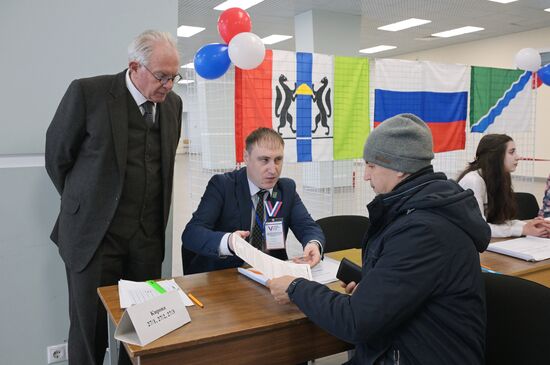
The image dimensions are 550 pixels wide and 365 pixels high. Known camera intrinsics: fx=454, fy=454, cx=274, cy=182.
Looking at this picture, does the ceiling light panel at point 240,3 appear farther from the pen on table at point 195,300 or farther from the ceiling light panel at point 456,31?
the pen on table at point 195,300

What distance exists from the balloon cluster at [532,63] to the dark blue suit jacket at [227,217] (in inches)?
137

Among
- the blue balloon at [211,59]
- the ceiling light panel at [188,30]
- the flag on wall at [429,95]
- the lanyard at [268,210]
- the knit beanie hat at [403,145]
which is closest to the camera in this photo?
the knit beanie hat at [403,145]

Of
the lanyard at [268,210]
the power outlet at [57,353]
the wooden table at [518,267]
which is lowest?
the power outlet at [57,353]

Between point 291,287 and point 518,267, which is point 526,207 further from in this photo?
Result: point 291,287

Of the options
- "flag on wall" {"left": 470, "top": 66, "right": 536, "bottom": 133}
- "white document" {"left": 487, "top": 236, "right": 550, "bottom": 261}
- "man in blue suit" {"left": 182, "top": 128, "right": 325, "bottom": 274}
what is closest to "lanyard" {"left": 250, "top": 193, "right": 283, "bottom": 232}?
"man in blue suit" {"left": 182, "top": 128, "right": 325, "bottom": 274}

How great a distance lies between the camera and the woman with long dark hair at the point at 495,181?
2.62m

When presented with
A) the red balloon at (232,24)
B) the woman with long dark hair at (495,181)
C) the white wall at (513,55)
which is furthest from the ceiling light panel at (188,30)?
the woman with long dark hair at (495,181)

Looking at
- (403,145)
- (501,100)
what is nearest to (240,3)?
(501,100)

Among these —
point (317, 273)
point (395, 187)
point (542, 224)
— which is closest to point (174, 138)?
point (317, 273)

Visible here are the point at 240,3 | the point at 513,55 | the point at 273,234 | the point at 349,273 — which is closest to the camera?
the point at 349,273

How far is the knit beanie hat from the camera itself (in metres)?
1.28

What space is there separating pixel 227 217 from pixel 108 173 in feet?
1.91

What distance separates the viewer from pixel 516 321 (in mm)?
1389

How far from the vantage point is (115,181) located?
1797mm
